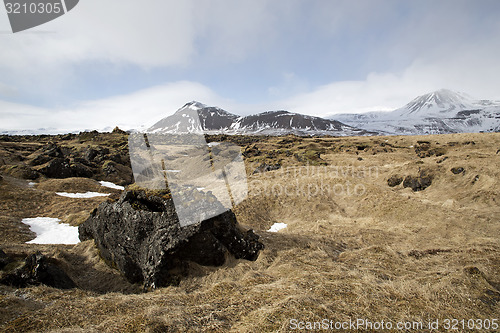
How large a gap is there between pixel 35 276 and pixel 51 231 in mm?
11101

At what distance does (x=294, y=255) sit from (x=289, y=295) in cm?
362

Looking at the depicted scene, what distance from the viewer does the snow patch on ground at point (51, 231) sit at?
13.3 m

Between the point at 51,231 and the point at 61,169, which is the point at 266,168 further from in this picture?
the point at 61,169

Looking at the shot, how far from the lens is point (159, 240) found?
26.0 ft

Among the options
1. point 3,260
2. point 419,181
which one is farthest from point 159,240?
point 419,181

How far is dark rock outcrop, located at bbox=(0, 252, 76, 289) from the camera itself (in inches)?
245

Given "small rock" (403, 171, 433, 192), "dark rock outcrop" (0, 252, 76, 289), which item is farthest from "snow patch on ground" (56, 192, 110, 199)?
"small rock" (403, 171, 433, 192)

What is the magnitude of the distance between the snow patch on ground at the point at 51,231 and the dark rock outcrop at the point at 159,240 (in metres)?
5.74

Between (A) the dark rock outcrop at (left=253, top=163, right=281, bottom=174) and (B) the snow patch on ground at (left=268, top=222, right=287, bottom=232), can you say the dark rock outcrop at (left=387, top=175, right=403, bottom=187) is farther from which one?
(A) the dark rock outcrop at (left=253, top=163, right=281, bottom=174)

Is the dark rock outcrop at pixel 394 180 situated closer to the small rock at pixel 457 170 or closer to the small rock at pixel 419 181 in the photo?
the small rock at pixel 419 181

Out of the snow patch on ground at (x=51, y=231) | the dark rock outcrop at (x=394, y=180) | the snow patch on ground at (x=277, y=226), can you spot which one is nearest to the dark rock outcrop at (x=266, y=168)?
the dark rock outcrop at (x=394, y=180)

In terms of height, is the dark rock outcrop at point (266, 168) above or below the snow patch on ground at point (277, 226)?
above

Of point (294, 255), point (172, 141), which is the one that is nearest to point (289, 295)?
point (294, 255)

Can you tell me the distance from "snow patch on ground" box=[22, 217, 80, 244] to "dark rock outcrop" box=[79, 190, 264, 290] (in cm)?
574
